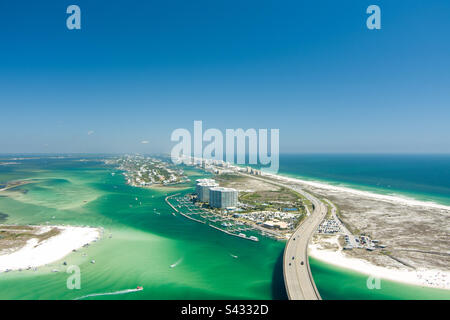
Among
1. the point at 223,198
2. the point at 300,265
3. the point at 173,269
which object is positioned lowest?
the point at 173,269

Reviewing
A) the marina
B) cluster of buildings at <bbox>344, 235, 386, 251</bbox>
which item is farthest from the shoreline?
the marina

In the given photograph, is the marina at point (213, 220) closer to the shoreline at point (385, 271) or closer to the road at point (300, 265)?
the road at point (300, 265)

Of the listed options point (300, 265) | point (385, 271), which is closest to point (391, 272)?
point (385, 271)

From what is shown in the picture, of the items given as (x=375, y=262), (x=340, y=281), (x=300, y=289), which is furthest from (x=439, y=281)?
(x=300, y=289)

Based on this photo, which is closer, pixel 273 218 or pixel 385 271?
pixel 385 271

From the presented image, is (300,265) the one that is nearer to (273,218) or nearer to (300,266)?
(300,266)

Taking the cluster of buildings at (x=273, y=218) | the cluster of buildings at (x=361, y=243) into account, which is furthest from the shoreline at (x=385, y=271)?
the cluster of buildings at (x=273, y=218)

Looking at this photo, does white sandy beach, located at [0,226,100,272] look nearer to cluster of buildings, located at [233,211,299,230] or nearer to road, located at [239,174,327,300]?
cluster of buildings, located at [233,211,299,230]
